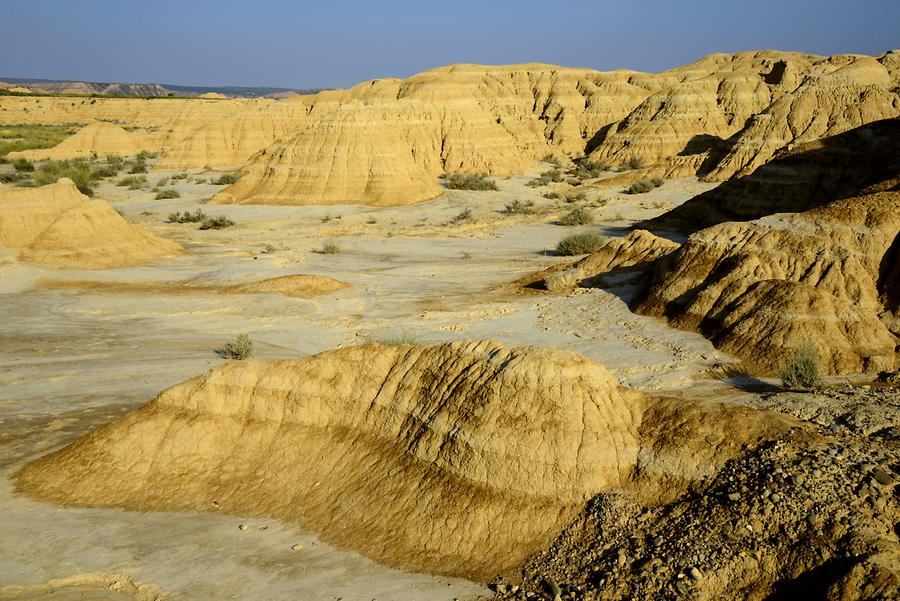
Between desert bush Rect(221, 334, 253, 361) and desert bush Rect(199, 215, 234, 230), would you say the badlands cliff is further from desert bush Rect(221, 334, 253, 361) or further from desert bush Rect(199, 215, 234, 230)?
desert bush Rect(221, 334, 253, 361)

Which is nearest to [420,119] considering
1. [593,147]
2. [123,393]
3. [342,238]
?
[593,147]

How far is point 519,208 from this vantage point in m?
38.7

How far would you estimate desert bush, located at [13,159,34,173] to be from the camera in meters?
52.2

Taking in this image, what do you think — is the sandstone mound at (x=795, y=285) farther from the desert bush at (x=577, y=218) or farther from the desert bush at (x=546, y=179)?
the desert bush at (x=546, y=179)

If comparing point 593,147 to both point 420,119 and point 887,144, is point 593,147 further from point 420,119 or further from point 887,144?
point 887,144

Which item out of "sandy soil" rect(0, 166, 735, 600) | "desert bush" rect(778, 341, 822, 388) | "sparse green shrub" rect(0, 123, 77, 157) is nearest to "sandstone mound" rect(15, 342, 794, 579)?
"sandy soil" rect(0, 166, 735, 600)

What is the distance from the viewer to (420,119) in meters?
53.8

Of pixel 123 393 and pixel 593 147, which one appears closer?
pixel 123 393

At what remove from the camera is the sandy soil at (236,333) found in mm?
7254

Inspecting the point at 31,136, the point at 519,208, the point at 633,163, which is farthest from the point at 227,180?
the point at 31,136

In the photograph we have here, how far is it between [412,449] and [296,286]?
1276 cm

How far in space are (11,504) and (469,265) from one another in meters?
17.4

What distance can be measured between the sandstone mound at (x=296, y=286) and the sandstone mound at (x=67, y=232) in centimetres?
656

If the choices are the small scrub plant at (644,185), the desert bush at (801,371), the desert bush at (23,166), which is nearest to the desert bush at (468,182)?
the small scrub plant at (644,185)
